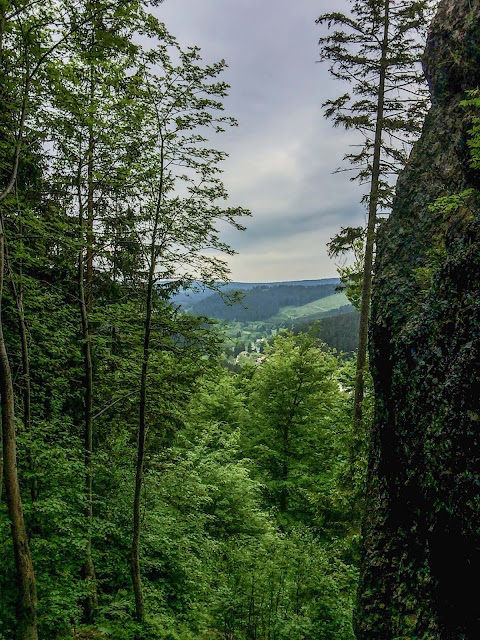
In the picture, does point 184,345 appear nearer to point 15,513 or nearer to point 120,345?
point 120,345

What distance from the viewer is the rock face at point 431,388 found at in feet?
11.2

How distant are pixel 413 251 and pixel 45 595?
26.8ft

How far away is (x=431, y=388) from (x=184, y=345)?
436 centimetres

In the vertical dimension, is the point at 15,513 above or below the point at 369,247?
below

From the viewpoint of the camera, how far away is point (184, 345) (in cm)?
694

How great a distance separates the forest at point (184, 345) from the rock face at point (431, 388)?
3cm

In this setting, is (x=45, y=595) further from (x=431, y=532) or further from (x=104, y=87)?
(x=104, y=87)

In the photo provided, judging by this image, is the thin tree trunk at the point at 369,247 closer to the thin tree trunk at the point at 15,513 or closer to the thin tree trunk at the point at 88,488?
the thin tree trunk at the point at 88,488

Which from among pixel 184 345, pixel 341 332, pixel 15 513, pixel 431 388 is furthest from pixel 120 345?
pixel 341 332

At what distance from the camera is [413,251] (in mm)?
5770

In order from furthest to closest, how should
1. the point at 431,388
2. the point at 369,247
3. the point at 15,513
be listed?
the point at 369,247 → the point at 15,513 → the point at 431,388

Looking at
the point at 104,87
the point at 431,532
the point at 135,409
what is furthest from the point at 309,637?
the point at 104,87

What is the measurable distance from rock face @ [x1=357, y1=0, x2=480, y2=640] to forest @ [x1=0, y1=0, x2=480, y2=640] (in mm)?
30

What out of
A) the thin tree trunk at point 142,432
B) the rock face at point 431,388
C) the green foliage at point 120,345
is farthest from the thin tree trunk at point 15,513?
the rock face at point 431,388
